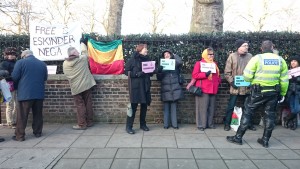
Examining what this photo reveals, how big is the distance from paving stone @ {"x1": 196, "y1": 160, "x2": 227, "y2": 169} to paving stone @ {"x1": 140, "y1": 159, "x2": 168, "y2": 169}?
1.87 ft

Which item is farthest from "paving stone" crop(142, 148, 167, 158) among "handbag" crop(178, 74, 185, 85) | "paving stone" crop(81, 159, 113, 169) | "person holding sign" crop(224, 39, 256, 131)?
"person holding sign" crop(224, 39, 256, 131)

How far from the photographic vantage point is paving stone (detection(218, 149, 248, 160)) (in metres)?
5.42

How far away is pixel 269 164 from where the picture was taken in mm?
5078

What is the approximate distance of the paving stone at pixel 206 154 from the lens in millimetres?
5418

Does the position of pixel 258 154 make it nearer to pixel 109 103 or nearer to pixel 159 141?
pixel 159 141

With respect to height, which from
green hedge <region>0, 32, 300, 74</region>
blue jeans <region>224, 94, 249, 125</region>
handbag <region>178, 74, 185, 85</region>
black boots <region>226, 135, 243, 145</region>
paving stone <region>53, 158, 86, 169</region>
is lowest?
paving stone <region>53, 158, 86, 169</region>

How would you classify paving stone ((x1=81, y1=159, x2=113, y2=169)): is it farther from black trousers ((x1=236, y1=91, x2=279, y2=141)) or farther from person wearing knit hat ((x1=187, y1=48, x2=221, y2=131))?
person wearing knit hat ((x1=187, y1=48, x2=221, y2=131))

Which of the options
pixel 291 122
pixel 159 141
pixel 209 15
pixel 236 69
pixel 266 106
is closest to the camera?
pixel 266 106

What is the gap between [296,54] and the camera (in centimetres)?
765

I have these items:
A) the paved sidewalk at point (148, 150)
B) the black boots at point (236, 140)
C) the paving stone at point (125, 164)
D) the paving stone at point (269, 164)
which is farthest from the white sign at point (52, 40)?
the paving stone at point (269, 164)

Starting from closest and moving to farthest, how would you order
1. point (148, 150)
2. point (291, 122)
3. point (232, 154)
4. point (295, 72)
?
1. point (232, 154)
2. point (148, 150)
3. point (295, 72)
4. point (291, 122)

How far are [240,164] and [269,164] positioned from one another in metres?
0.48

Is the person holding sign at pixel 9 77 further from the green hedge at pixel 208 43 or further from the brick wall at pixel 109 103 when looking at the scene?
the green hedge at pixel 208 43

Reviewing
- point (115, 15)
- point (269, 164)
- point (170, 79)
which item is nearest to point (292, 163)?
point (269, 164)
